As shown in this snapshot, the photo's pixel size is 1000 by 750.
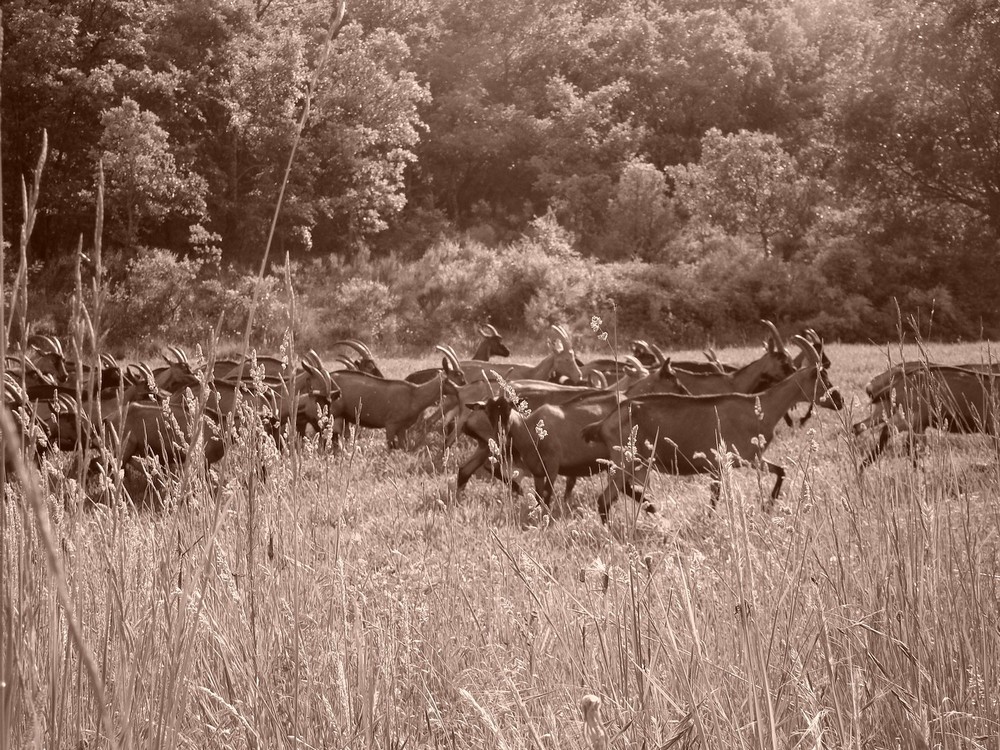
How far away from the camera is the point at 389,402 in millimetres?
13281

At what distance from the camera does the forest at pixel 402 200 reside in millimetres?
29953

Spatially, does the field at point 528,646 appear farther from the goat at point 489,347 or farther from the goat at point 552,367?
the goat at point 489,347

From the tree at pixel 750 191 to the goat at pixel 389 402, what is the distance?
22940 millimetres

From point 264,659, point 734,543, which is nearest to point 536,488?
point 264,659

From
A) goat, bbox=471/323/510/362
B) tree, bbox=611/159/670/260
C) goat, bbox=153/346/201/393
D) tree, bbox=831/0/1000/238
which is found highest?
tree, bbox=831/0/1000/238

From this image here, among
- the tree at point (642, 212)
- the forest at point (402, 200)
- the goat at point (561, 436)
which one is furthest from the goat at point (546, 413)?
the tree at point (642, 212)

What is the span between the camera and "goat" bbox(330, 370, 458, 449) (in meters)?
13.1

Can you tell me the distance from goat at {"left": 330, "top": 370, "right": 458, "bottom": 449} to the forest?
528 inches

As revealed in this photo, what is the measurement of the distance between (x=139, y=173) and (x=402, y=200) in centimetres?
1088

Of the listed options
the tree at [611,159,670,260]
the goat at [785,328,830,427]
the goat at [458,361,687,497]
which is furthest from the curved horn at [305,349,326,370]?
the tree at [611,159,670,260]

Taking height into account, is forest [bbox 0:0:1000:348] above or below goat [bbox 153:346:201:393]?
above

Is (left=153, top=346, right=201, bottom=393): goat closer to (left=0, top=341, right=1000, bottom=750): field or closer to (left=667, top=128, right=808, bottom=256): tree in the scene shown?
(left=0, top=341, right=1000, bottom=750): field

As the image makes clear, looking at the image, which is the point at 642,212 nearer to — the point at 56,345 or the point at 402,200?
the point at 402,200

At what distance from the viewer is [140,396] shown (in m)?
12.6
